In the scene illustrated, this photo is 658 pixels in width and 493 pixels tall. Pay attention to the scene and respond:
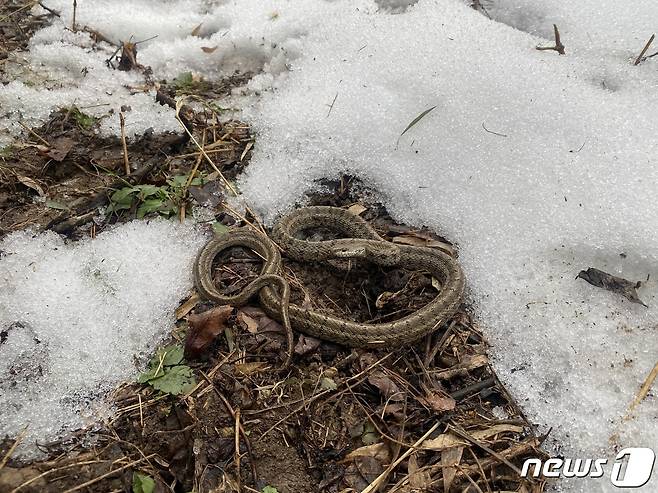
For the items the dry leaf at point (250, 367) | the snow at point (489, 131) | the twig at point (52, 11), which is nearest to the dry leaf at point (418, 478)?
the snow at point (489, 131)

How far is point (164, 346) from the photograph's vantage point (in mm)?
4328

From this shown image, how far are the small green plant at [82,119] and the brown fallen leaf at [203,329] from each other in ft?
8.87

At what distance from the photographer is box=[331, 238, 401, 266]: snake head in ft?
16.1

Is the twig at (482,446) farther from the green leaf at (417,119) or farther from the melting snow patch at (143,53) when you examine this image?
the melting snow patch at (143,53)

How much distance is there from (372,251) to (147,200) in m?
2.23

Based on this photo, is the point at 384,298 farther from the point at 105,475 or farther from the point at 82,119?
the point at 82,119

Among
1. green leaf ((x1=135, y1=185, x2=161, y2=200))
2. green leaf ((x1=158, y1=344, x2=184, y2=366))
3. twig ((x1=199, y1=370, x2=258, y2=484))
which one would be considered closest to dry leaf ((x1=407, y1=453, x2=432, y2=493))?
twig ((x1=199, y1=370, x2=258, y2=484))

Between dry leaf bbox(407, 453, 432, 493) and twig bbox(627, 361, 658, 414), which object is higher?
twig bbox(627, 361, 658, 414)

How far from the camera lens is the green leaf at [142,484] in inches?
142

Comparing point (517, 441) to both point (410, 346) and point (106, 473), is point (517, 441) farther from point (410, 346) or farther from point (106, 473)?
point (106, 473)

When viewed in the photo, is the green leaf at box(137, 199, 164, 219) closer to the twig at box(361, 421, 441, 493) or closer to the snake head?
the snake head

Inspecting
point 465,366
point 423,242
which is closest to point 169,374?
point 465,366

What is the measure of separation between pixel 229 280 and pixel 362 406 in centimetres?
170

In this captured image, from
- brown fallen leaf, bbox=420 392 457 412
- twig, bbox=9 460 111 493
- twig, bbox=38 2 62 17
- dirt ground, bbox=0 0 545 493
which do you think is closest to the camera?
twig, bbox=9 460 111 493
